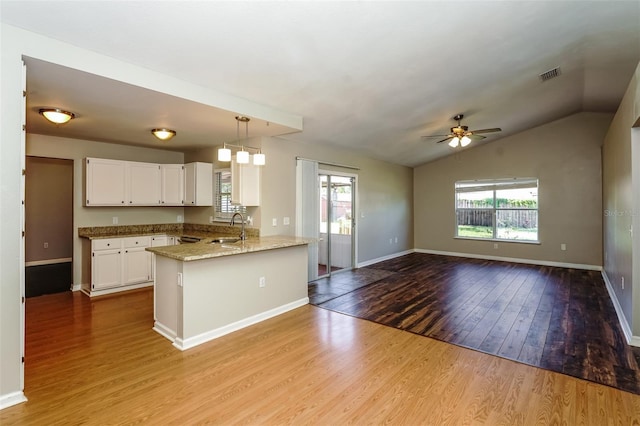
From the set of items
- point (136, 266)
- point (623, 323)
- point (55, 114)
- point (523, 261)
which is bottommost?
point (623, 323)

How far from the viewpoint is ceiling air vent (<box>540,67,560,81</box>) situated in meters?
4.00

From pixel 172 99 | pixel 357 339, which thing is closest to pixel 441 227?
pixel 357 339

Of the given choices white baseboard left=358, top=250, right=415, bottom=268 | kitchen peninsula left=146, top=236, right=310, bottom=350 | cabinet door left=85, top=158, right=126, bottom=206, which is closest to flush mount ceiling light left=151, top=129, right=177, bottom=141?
cabinet door left=85, top=158, right=126, bottom=206

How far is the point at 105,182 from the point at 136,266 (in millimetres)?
1421

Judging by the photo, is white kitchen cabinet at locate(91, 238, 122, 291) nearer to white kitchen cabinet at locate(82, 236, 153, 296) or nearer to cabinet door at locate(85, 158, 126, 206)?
white kitchen cabinet at locate(82, 236, 153, 296)

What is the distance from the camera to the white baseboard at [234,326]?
3.12 meters

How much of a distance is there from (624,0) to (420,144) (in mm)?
4248

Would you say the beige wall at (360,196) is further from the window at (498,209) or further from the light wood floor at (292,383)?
the light wood floor at (292,383)

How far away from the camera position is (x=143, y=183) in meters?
5.40

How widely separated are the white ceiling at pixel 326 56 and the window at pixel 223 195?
0.73m

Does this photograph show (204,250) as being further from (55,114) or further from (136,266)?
(136,266)

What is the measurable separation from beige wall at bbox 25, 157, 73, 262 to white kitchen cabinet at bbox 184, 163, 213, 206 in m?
2.41

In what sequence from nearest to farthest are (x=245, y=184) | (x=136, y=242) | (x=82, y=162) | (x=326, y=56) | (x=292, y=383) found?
1. (x=292, y=383)
2. (x=326, y=56)
3. (x=245, y=184)
4. (x=82, y=162)
5. (x=136, y=242)

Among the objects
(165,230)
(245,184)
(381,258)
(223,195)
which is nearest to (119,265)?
(165,230)
